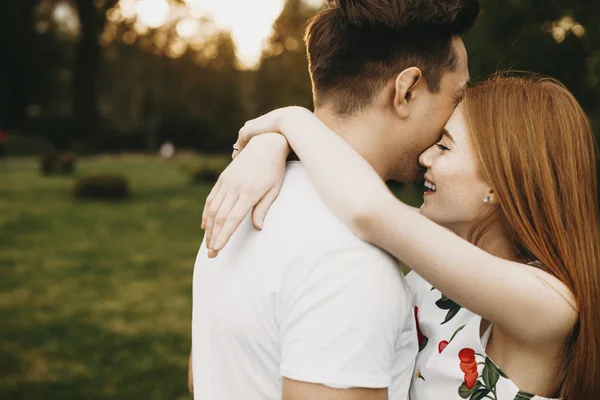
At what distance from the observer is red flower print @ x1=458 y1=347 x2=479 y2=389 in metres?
2.00

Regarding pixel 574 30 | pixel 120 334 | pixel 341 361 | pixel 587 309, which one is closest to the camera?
pixel 341 361

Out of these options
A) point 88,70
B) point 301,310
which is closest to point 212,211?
point 301,310

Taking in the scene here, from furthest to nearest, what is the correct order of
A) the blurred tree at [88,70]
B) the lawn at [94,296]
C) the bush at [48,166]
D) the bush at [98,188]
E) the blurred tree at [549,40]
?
the blurred tree at [88,70] → the bush at [48,166] → the bush at [98,188] → the lawn at [94,296] → the blurred tree at [549,40]

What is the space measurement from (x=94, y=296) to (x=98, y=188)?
8778 millimetres

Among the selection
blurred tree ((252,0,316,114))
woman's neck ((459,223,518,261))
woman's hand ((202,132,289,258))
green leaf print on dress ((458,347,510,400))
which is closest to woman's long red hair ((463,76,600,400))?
woman's neck ((459,223,518,261))

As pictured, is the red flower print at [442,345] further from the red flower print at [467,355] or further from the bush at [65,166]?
the bush at [65,166]

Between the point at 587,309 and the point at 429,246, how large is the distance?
0.53 metres

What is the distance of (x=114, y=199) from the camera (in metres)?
17.4

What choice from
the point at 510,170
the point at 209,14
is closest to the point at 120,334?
the point at 510,170

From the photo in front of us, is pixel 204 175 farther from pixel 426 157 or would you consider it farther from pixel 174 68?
pixel 174 68

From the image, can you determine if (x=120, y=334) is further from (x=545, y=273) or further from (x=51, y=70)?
(x=51, y=70)

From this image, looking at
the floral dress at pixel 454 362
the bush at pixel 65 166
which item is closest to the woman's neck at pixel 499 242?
the floral dress at pixel 454 362

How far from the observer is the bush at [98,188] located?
1719cm

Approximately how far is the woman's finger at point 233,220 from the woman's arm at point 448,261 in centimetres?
21
